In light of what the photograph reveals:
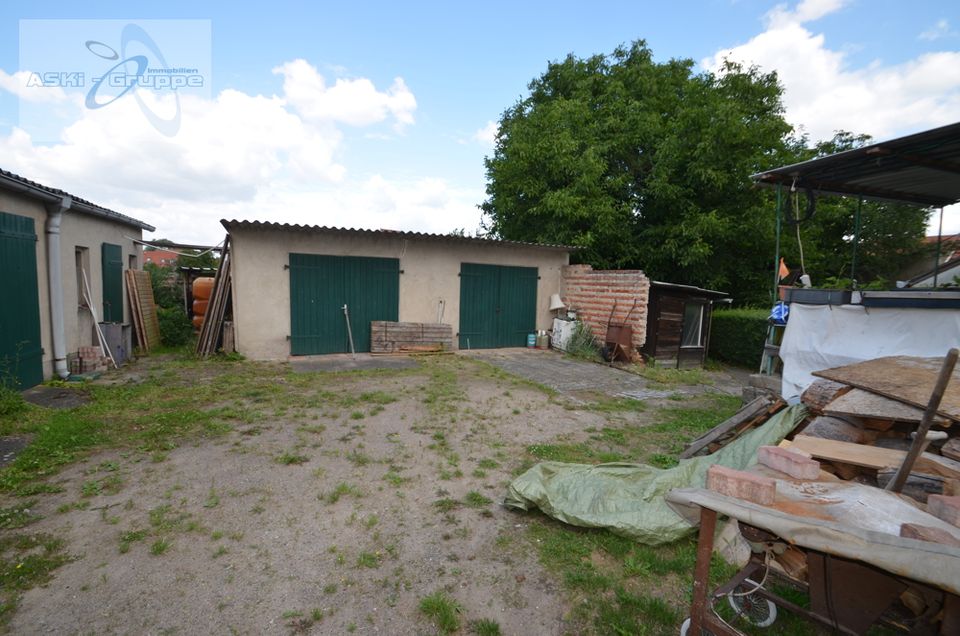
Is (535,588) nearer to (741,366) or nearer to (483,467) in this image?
(483,467)

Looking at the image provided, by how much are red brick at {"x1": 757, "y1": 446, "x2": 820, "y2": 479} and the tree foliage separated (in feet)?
31.6

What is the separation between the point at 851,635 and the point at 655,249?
→ 1213 centimetres

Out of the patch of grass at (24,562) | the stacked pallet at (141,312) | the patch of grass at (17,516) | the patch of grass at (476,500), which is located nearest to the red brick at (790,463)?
the patch of grass at (476,500)

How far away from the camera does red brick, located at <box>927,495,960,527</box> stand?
187 centimetres

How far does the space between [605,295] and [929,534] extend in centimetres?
887

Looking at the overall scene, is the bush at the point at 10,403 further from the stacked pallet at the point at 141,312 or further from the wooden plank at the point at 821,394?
the wooden plank at the point at 821,394

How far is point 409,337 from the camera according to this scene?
31.9 ft

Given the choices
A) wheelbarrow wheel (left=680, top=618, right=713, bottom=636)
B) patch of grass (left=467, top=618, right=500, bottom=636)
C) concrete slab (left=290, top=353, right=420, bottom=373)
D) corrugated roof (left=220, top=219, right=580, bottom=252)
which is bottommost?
patch of grass (left=467, top=618, right=500, bottom=636)

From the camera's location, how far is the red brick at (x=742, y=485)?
1770 millimetres

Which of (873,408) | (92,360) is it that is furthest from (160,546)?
(92,360)

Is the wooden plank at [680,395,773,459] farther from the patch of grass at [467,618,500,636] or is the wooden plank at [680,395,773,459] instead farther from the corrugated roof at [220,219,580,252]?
the corrugated roof at [220,219,580,252]

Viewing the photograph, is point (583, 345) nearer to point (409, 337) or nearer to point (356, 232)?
point (409, 337)

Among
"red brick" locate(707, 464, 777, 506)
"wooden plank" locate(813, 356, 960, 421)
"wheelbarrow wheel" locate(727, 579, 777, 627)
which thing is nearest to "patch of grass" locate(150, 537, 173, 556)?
"red brick" locate(707, 464, 777, 506)

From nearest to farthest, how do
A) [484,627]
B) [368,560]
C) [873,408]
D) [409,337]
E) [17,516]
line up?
[484,627], [368,560], [17,516], [873,408], [409,337]
